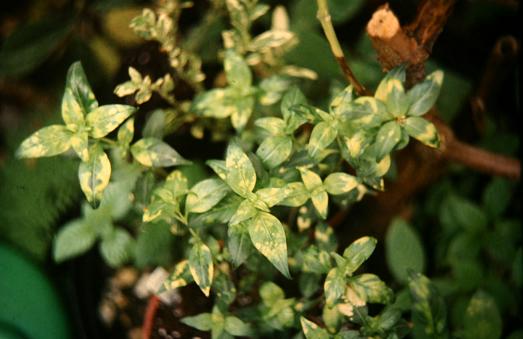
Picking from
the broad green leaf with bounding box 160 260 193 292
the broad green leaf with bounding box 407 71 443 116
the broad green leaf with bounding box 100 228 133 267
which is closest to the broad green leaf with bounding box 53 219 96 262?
the broad green leaf with bounding box 100 228 133 267

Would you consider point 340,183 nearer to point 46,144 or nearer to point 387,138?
point 387,138

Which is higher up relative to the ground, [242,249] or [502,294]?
[242,249]

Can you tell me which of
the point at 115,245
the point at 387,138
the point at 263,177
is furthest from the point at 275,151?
the point at 115,245

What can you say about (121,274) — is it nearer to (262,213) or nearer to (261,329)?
(261,329)

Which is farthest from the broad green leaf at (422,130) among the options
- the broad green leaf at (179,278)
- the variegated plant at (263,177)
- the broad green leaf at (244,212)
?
the broad green leaf at (179,278)

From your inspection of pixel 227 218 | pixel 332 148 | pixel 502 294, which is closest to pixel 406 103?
pixel 332 148

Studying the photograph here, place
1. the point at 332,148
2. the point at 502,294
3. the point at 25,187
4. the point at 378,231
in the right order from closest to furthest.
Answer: the point at 332,148, the point at 502,294, the point at 378,231, the point at 25,187

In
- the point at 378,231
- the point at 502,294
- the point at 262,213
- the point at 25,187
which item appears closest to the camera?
the point at 262,213
